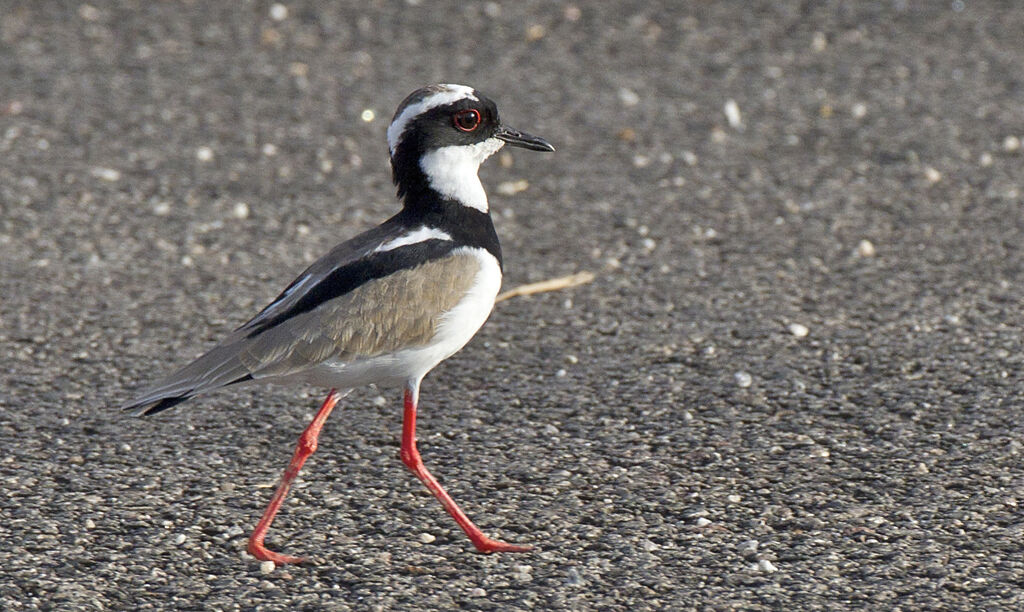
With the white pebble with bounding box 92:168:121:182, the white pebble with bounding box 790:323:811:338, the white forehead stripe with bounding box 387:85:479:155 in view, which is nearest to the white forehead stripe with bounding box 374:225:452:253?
the white forehead stripe with bounding box 387:85:479:155

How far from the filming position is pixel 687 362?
6.67m

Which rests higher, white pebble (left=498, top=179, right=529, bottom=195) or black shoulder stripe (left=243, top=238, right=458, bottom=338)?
black shoulder stripe (left=243, top=238, right=458, bottom=338)

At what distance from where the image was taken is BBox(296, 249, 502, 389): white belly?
5.14 metres

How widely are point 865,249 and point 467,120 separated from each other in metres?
3.29

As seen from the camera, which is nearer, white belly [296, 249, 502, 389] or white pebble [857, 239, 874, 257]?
white belly [296, 249, 502, 389]

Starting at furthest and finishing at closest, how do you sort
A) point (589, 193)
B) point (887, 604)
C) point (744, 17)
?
1. point (744, 17)
2. point (589, 193)
3. point (887, 604)

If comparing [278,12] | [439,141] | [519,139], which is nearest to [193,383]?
[439,141]

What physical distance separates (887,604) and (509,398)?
7.22ft

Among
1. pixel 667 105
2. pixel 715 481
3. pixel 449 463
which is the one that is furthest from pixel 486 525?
pixel 667 105

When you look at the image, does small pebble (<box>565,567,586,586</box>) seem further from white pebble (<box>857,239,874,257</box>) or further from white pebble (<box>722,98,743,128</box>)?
white pebble (<box>722,98,743,128</box>)

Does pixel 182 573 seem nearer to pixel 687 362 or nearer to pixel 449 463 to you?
pixel 449 463

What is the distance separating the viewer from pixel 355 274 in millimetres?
5238

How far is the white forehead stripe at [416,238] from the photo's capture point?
5.31m

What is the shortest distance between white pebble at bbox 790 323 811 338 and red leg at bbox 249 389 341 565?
8.55 ft
